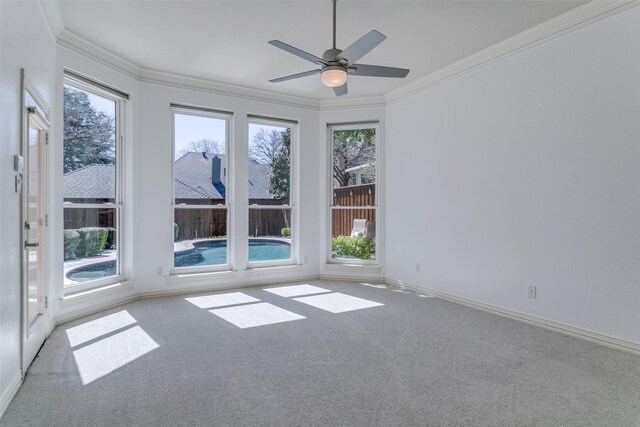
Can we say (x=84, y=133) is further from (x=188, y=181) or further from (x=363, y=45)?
(x=363, y=45)

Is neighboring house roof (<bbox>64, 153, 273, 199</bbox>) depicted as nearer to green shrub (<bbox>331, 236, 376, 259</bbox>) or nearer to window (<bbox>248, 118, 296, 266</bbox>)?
window (<bbox>248, 118, 296, 266</bbox>)

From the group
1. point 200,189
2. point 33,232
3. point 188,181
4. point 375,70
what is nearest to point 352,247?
point 200,189

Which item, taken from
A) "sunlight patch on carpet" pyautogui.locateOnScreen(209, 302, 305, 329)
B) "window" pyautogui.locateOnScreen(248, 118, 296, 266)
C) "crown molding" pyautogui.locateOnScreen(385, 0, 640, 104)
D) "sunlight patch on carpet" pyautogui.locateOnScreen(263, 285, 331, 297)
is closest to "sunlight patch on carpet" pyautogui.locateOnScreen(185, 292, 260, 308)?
"sunlight patch on carpet" pyautogui.locateOnScreen(209, 302, 305, 329)

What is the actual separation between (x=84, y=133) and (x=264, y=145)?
7.77 ft

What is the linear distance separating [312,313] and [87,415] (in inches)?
90.2

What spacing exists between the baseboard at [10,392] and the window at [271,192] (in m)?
3.25

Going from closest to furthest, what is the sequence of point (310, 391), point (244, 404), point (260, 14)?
point (244, 404) → point (310, 391) → point (260, 14)

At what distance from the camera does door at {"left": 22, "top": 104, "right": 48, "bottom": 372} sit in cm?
253

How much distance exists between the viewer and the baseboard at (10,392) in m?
2.04

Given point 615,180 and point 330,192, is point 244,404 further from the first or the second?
point 330,192

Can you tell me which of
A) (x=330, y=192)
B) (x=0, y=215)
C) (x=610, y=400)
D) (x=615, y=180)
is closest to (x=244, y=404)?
(x=0, y=215)

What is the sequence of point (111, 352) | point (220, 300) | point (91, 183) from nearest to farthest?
point (111, 352) → point (91, 183) → point (220, 300)

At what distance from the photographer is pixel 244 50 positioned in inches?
157

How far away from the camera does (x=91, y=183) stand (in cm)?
404
